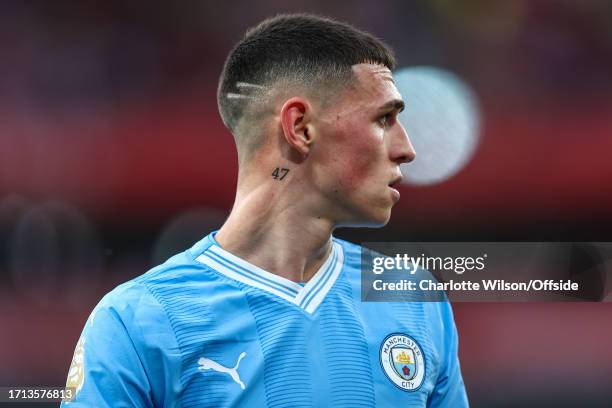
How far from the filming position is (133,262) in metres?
3.33

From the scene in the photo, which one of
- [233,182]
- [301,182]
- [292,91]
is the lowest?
[301,182]

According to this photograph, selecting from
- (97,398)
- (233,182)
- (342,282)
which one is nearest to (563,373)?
(233,182)

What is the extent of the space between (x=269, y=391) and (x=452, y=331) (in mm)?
559

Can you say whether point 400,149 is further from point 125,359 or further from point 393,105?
point 125,359

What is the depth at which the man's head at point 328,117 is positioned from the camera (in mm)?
1632

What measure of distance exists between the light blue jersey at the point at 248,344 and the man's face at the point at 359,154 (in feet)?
0.73

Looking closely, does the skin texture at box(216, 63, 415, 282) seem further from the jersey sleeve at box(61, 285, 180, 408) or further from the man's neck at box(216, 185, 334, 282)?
the jersey sleeve at box(61, 285, 180, 408)

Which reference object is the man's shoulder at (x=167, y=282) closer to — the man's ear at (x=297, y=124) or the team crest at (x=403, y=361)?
the man's ear at (x=297, y=124)

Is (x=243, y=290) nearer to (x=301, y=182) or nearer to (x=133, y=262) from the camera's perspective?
(x=301, y=182)

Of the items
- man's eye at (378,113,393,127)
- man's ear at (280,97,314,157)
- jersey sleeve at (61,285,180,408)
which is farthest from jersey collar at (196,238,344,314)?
man's eye at (378,113,393,127)

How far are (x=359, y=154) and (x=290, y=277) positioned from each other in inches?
13.0

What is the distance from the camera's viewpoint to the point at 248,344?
5.21 ft

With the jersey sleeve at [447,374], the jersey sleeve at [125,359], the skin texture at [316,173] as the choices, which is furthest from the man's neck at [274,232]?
the jersey sleeve at [447,374]

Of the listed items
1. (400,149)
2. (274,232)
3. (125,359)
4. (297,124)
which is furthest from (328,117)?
(125,359)
